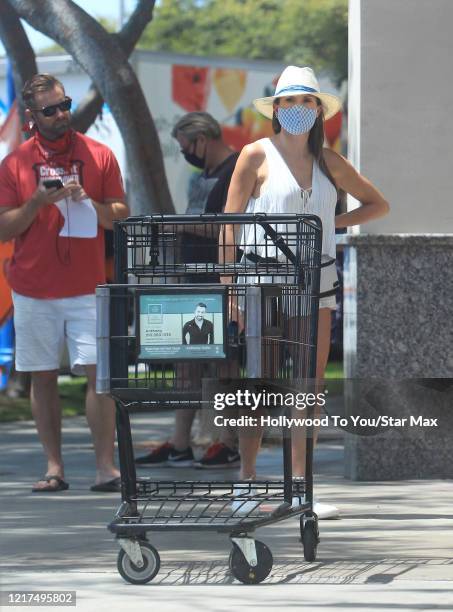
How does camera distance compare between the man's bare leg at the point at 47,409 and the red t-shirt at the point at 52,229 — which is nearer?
the red t-shirt at the point at 52,229

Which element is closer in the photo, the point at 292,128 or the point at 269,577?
the point at 269,577

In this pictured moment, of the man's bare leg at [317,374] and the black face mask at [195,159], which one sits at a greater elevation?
the black face mask at [195,159]

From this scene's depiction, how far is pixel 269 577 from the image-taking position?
618 centimetres

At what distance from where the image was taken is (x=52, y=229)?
8.95m

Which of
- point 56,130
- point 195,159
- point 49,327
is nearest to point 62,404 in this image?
point 195,159

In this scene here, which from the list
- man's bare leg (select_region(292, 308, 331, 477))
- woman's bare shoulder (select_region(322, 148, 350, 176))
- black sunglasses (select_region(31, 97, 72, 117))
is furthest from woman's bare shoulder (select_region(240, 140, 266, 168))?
black sunglasses (select_region(31, 97, 72, 117))

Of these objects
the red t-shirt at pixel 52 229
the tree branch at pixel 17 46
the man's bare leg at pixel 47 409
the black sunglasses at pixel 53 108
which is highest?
the tree branch at pixel 17 46

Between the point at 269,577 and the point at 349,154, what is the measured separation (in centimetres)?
374

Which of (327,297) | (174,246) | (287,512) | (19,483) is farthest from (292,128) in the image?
(19,483)

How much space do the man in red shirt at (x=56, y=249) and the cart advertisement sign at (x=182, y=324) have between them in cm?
283

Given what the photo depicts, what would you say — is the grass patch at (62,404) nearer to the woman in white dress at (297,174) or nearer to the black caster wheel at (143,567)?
the woman in white dress at (297,174)

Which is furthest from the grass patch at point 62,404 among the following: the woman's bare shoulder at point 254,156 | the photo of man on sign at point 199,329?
the photo of man on sign at point 199,329

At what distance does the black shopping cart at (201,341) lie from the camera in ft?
19.9

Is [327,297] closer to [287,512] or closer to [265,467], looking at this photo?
[287,512]
